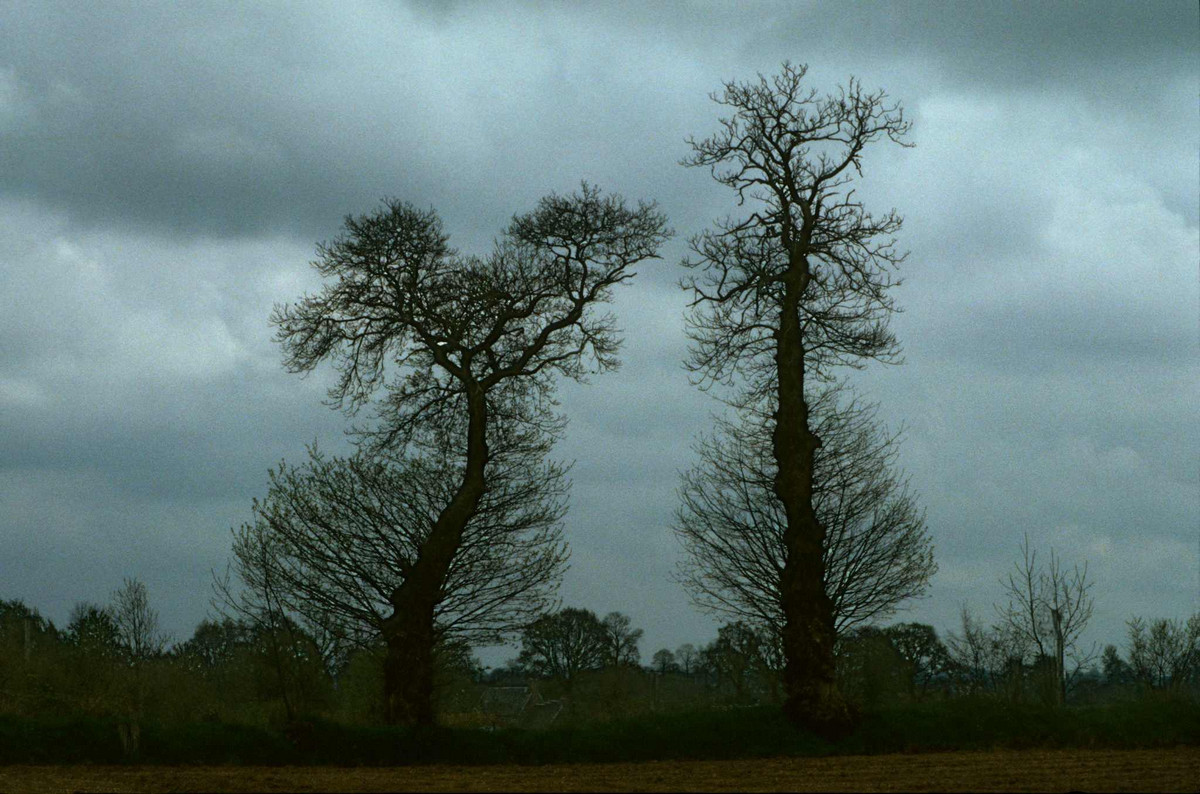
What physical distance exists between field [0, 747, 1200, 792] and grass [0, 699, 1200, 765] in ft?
2.02

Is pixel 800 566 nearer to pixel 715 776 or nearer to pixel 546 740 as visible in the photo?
pixel 546 740

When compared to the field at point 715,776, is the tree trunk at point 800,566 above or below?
above

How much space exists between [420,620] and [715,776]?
8155 mm

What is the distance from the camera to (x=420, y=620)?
75.5 ft

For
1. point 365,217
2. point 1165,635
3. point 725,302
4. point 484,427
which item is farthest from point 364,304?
point 1165,635

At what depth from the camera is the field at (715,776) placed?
50.7 ft

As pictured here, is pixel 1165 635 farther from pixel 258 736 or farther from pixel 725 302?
pixel 258 736

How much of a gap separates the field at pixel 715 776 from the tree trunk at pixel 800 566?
1.53m

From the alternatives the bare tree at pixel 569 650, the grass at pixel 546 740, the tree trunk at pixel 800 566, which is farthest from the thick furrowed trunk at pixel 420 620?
the bare tree at pixel 569 650

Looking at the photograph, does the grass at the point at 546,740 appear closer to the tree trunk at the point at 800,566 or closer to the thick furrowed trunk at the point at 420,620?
the tree trunk at the point at 800,566

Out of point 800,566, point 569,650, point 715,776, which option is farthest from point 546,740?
point 569,650

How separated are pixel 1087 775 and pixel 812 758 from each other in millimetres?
5377

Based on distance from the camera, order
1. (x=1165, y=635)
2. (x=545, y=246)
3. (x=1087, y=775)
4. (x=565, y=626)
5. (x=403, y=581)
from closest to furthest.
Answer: (x=1087, y=775) < (x=403, y=581) < (x=545, y=246) < (x=1165, y=635) < (x=565, y=626)

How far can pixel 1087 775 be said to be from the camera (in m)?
16.7
